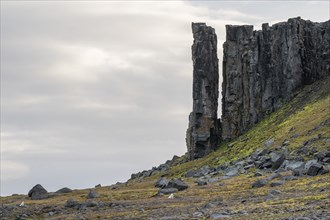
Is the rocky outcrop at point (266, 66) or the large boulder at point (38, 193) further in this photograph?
the rocky outcrop at point (266, 66)

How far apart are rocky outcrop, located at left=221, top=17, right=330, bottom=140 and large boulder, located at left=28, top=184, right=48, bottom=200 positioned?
222ft

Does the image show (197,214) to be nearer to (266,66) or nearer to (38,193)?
(38,193)

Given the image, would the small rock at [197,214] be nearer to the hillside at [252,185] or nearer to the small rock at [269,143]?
the hillside at [252,185]

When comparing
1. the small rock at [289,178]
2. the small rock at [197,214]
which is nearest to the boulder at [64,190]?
the small rock at [289,178]

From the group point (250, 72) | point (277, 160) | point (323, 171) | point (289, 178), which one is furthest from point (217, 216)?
point (250, 72)

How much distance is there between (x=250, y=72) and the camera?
17475 cm

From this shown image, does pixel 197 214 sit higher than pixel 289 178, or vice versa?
pixel 289 178

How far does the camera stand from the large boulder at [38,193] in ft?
388

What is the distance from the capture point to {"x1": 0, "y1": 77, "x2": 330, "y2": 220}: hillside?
58.1 meters

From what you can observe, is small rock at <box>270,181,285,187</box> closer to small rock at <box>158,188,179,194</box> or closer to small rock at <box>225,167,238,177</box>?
small rock at <box>158,188,179,194</box>

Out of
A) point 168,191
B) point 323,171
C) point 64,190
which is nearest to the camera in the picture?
point 323,171

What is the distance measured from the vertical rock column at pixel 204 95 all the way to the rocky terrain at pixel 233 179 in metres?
0.29

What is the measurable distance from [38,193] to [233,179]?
3959 cm

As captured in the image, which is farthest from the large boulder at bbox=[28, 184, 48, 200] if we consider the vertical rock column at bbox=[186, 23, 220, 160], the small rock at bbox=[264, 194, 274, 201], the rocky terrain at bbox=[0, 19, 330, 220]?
the small rock at bbox=[264, 194, 274, 201]
